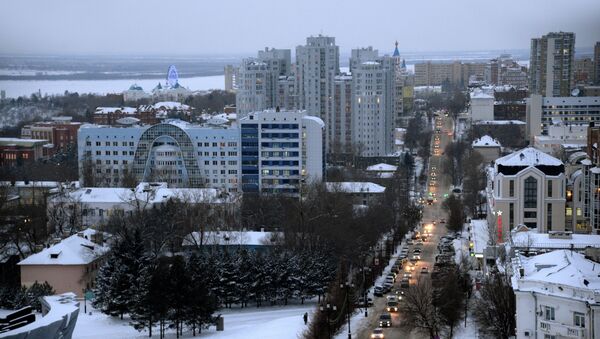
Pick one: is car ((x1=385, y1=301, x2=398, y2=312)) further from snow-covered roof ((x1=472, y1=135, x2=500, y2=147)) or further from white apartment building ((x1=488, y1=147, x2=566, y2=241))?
snow-covered roof ((x1=472, y1=135, x2=500, y2=147))

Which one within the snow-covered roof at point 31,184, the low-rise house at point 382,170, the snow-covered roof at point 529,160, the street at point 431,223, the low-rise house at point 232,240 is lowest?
the street at point 431,223

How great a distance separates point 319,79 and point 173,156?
27.1 feet

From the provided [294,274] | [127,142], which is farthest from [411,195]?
[294,274]

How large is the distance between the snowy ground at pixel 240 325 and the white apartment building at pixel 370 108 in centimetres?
1741

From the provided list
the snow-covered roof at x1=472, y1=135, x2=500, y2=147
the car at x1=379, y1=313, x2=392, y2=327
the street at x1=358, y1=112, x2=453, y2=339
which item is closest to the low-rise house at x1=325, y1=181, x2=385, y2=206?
the street at x1=358, y1=112, x2=453, y2=339

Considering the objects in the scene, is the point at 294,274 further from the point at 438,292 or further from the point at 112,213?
the point at 112,213

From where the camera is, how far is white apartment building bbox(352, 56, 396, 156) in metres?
29.4

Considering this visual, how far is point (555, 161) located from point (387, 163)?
1219 centimetres

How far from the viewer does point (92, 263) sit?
13.6m

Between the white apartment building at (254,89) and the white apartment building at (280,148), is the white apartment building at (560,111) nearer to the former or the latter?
the white apartment building at (254,89)

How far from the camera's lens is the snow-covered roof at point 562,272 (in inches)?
338

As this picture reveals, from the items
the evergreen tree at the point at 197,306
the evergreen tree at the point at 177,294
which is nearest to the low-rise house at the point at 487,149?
the evergreen tree at the point at 197,306

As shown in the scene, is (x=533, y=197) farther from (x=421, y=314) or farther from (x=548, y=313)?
(x=548, y=313)

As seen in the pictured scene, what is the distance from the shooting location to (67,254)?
44.0ft
